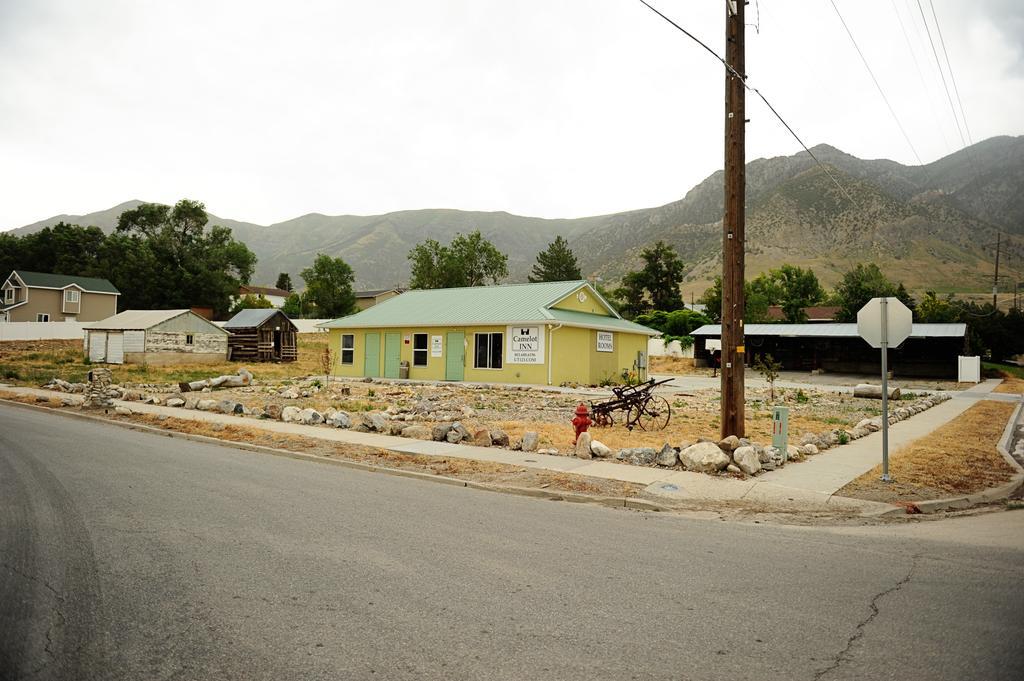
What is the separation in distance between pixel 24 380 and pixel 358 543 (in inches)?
1163

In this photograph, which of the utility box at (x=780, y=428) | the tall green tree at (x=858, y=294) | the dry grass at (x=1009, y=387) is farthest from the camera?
the tall green tree at (x=858, y=294)

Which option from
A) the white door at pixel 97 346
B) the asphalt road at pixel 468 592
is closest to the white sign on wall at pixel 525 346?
the asphalt road at pixel 468 592

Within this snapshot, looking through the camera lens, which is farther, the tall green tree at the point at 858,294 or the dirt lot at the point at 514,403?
the tall green tree at the point at 858,294

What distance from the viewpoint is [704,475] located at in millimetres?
9531

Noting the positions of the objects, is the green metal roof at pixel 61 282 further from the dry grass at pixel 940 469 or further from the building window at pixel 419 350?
the dry grass at pixel 940 469

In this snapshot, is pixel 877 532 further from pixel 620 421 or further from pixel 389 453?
pixel 620 421

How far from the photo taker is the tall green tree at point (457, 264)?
245 feet

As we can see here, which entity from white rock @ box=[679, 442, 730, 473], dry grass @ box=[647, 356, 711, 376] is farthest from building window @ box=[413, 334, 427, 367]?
white rock @ box=[679, 442, 730, 473]

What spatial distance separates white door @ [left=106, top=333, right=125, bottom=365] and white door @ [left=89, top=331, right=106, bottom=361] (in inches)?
18.2

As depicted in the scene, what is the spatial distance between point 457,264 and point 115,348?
40580mm

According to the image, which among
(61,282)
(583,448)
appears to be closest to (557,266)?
(61,282)

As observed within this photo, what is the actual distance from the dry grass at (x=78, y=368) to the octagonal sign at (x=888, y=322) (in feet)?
94.7

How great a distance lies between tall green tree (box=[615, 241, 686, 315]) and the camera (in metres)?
73.2

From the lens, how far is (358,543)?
5.68 meters
